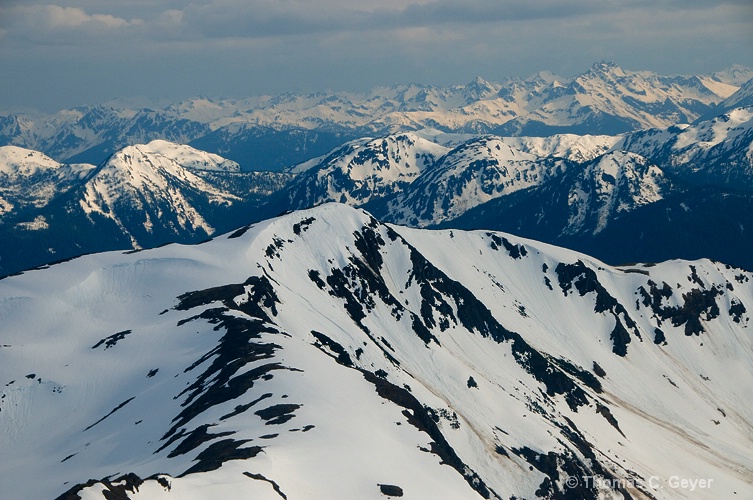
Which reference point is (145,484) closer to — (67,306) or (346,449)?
(346,449)

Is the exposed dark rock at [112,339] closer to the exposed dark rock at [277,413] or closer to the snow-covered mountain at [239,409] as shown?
the snow-covered mountain at [239,409]

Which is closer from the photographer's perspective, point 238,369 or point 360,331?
point 238,369

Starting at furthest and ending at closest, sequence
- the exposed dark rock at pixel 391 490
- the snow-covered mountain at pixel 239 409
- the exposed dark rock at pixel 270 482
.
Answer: the snow-covered mountain at pixel 239 409
the exposed dark rock at pixel 391 490
the exposed dark rock at pixel 270 482

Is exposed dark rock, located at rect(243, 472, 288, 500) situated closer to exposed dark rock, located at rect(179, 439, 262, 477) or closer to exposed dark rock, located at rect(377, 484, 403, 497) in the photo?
exposed dark rock, located at rect(179, 439, 262, 477)

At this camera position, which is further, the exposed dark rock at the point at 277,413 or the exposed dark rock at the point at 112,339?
the exposed dark rock at the point at 112,339

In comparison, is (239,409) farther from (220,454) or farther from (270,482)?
(270,482)

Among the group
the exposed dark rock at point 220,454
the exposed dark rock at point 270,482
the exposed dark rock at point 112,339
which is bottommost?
the exposed dark rock at point 112,339

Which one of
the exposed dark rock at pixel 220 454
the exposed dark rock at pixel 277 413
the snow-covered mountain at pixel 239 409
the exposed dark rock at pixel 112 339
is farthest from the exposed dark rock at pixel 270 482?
the exposed dark rock at pixel 112 339

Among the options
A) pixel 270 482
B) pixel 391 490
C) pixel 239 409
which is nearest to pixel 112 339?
pixel 239 409

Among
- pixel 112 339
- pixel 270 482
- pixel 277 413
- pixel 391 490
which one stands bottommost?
pixel 112 339

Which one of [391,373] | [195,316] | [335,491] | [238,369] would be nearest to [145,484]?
[335,491]

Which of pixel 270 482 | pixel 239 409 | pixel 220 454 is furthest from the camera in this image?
pixel 239 409
